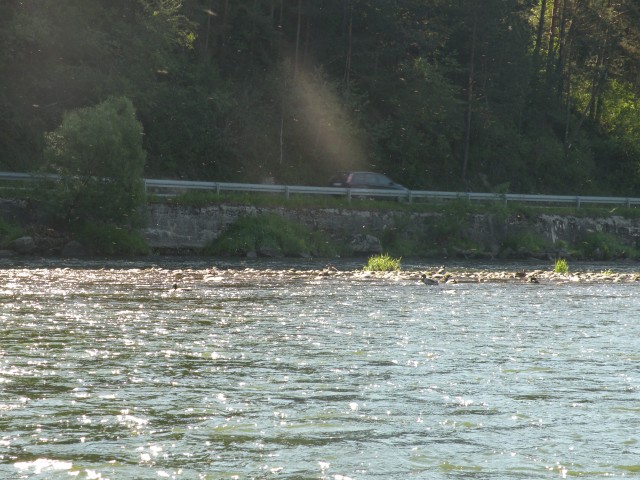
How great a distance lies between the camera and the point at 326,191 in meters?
49.8

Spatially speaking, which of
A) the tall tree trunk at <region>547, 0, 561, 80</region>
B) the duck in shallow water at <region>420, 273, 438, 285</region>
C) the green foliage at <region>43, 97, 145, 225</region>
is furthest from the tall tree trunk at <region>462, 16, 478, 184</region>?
the duck in shallow water at <region>420, 273, 438, 285</region>

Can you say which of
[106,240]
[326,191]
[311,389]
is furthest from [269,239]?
[311,389]

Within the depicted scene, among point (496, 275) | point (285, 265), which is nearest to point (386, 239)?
point (285, 265)

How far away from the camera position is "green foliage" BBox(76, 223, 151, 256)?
41.0 m

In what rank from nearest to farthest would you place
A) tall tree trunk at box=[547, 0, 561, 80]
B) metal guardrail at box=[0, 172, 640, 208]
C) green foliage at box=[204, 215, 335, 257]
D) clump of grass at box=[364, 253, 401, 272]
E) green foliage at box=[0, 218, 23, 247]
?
clump of grass at box=[364, 253, 401, 272]
green foliage at box=[0, 218, 23, 247]
green foliage at box=[204, 215, 335, 257]
metal guardrail at box=[0, 172, 640, 208]
tall tree trunk at box=[547, 0, 561, 80]

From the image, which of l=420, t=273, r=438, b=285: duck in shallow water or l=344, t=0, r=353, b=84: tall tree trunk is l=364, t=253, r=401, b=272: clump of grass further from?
l=344, t=0, r=353, b=84: tall tree trunk

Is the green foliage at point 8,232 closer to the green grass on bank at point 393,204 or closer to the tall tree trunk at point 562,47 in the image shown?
the green grass on bank at point 393,204

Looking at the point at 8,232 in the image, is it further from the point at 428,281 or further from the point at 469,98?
the point at 469,98

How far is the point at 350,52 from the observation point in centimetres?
6462

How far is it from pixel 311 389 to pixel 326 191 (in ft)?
122

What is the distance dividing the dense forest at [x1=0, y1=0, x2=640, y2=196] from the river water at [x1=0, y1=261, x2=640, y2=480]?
103 feet

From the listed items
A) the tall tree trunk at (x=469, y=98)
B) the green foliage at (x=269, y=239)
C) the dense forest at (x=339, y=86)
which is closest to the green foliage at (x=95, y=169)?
the green foliage at (x=269, y=239)

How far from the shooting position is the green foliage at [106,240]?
135 ft

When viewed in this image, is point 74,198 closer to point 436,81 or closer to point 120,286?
point 120,286
